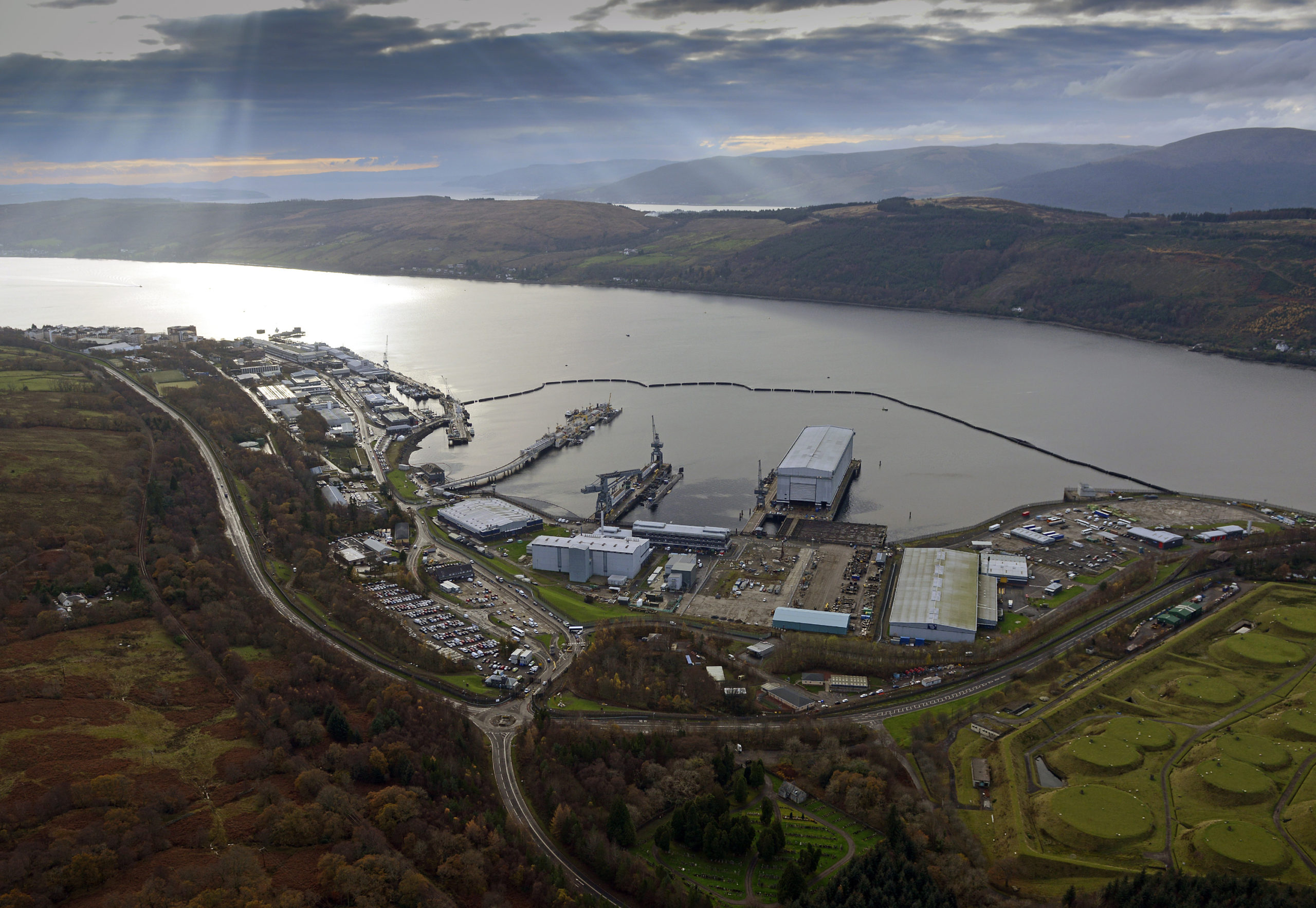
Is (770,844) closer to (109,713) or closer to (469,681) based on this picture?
(469,681)

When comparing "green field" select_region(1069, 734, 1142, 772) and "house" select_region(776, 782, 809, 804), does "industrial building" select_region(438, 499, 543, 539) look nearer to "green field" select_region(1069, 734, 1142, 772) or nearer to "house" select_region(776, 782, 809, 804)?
"house" select_region(776, 782, 809, 804)

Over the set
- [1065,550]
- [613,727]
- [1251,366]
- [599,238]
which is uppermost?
[599,238]

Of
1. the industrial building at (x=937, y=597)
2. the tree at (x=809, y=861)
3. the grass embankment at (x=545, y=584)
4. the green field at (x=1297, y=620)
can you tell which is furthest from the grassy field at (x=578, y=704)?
the green field at (x=1297, y=620)

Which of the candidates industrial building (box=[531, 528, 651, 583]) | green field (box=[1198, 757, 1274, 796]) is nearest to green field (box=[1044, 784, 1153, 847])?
green field (box=[1198, 757, 1274, 796])

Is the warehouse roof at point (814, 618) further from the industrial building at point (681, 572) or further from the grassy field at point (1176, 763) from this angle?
the grassy field at point (1176, 763)

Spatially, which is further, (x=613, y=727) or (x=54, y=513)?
(x=54, y=513)

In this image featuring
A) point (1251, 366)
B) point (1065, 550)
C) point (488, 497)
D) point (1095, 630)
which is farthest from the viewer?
point (1251, 366)

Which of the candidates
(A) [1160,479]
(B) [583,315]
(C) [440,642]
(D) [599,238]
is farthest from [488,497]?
(D) [599,238]

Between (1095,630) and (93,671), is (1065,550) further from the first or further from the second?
(93,671)
